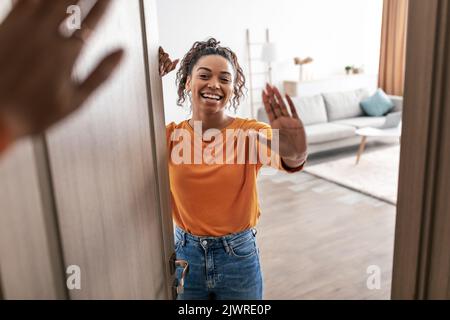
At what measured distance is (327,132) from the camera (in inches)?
200

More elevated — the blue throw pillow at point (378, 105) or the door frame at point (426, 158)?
the door frame at point (426, 158)

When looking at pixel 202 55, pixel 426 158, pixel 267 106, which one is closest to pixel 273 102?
pixel 267 106

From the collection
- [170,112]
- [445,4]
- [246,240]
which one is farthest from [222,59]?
[170,112]

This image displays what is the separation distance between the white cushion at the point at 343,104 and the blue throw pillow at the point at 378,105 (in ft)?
0.49

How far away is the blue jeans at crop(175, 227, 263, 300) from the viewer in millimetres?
1342

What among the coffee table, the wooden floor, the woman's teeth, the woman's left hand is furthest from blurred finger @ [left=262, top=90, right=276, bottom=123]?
the coffee table

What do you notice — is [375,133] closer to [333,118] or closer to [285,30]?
[333,118]

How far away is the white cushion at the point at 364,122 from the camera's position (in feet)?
17.7

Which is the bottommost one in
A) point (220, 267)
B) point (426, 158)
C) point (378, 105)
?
point (378, 105)

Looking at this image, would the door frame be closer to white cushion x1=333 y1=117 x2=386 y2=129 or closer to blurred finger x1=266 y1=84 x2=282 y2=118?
blurred finger x1=266 y1=84 x2=282 y2=118

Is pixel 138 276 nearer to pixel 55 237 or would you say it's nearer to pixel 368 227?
pixel 55 237

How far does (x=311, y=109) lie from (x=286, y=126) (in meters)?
4.66

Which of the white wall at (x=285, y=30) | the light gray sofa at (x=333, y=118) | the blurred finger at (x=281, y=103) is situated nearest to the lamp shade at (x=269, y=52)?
the white wall at (x=285, y=30)

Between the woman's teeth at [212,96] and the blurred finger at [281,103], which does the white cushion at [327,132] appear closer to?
the woman's teeth at [212,96]
